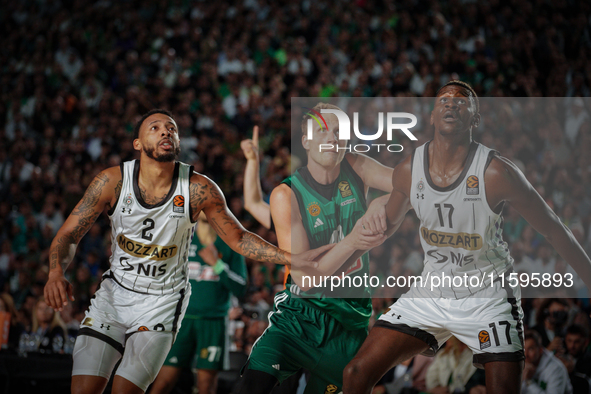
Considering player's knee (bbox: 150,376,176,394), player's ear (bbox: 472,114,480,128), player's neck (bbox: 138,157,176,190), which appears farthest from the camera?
player's knee (bbox: 150,376,176,394)

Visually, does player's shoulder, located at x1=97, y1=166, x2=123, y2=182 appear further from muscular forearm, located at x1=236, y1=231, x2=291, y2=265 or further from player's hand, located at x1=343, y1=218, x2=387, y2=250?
player's hand, located at x1=343, y1=218, x2=387, y2=250

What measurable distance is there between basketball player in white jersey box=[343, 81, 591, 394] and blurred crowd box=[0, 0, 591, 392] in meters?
2.08

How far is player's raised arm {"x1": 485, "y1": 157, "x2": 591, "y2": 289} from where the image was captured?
3896mm

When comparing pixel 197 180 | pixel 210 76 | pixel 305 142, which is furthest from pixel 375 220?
A: pixel 210 76

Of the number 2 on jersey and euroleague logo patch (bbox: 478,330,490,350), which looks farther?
the number 2 on jersey

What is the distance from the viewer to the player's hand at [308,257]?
13.4ft

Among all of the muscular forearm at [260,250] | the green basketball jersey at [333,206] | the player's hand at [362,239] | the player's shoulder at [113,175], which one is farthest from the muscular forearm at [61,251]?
the player's hand at [362,239]

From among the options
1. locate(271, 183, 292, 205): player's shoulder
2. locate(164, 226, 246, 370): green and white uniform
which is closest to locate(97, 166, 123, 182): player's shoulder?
locate(271, 183, 292, 205): player's shoulder

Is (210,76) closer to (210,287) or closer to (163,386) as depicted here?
(210,287)

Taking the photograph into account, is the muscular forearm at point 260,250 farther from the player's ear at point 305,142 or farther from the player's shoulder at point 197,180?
the player's ear at point 305,142

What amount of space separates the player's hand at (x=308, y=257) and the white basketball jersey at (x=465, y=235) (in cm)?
74

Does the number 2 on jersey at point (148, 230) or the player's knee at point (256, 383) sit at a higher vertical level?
the number 2 on jersey at point (148, 230)

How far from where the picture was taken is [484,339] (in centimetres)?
362

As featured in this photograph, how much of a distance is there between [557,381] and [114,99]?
31.5ft
